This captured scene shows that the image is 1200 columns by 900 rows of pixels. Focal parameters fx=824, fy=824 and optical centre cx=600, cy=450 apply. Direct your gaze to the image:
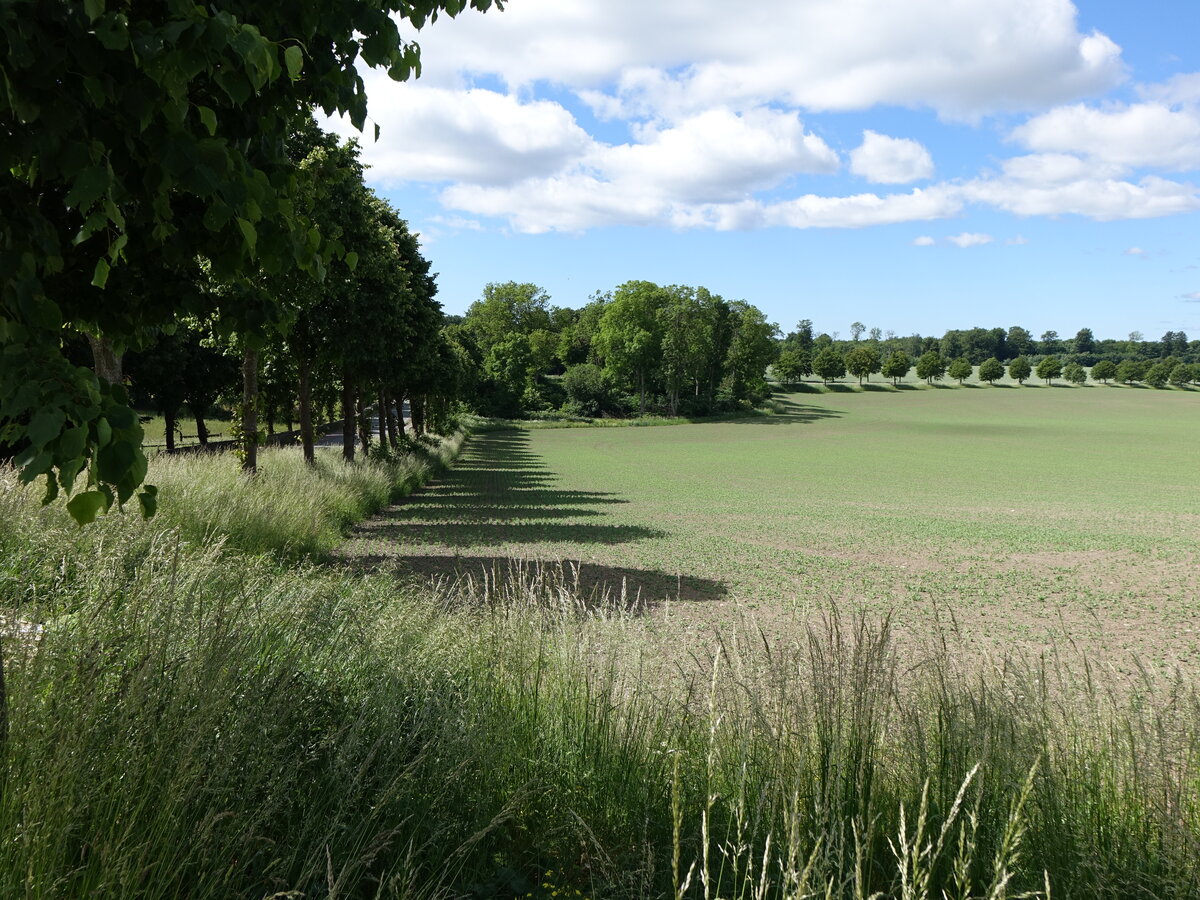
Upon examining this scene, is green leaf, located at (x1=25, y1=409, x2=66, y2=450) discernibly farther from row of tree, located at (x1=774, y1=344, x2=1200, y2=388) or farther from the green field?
row of tree, located at (x1=774, y1=344, x2=1200, y2=388)

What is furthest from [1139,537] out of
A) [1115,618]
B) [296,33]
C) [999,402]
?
[999,402]

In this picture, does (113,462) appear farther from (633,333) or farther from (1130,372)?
(1130,372)

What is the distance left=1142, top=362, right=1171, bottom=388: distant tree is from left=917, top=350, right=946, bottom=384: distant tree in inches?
1231

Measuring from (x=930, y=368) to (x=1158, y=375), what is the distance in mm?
34815

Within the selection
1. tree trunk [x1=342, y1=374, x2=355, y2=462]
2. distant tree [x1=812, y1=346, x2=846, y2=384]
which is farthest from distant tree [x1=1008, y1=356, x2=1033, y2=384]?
tree trunk [x1=342, y1=374, x2=355, y2=462]

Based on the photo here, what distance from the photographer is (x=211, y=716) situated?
2758 millimetres

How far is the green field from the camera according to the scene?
12828 millimetres

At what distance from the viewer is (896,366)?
13988 cm

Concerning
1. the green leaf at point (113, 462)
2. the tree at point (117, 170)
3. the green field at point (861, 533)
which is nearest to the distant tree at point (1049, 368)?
the green field at point (861, 533)

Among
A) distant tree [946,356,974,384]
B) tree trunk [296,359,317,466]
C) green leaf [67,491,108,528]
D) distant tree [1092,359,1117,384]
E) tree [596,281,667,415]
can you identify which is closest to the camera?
green leaf [67,491,108,528]

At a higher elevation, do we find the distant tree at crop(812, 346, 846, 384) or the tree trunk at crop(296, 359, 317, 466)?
the distant tree at crop(812, 346, 846, 384)

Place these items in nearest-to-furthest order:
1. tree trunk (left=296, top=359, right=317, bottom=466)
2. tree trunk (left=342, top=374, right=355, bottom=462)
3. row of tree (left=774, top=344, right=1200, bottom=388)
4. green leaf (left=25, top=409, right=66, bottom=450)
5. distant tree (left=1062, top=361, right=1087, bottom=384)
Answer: green leaf (left=25, top=409, right=66, bottom=450) < tree trunk (left=296, top=359, right=317, bottom=466) < tree trunk (left=342, top=374, right=355, bottom=462) < row of tree (left=774, top=344, right=1200, bottom=388) < distant tree (left=1062, top=361, right=1087, bottom=384)

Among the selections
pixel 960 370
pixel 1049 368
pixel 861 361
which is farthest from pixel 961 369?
pixel 861 361

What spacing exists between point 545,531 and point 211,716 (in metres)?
17.2
